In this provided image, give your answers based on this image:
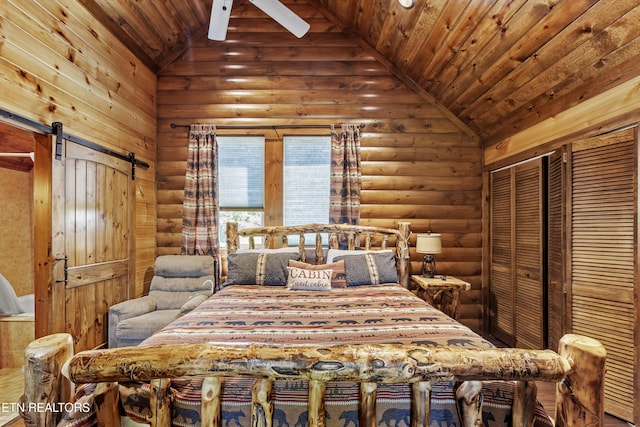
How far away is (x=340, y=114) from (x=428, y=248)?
184 cm

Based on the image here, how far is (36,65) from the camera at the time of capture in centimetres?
229

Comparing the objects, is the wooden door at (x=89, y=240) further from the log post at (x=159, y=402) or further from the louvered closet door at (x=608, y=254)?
the louvered closet door at (x=608, y=254)

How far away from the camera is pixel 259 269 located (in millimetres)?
3000

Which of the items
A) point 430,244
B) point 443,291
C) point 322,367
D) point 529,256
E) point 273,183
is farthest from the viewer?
point 273,183

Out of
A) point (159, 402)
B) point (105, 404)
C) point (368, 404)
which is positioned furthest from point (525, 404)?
point (105, 404)

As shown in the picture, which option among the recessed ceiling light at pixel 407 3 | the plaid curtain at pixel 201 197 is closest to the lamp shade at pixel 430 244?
the recessed ceiling light at pixel 407 3

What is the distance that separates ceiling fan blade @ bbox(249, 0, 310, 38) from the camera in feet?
6.99

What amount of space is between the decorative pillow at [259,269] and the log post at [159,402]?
72.8 inches

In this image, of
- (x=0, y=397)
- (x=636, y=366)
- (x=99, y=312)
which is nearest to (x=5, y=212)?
(x=99, y=312)

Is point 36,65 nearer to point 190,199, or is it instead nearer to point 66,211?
point 66,211

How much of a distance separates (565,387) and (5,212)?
5529 millimetres

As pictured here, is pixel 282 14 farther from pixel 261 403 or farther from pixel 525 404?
pixel 525 404

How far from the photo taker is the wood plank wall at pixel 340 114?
3.91 meters

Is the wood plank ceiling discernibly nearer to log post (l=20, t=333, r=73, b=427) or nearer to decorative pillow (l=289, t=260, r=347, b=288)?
decorative pillow (l=289, t=260, r=347, b=288)
